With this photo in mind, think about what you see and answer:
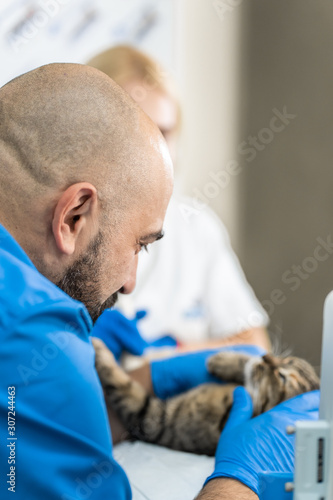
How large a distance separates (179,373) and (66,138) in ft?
2.26

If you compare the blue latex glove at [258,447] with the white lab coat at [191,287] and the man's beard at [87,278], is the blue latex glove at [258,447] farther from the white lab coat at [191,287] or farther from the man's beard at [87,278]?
the white lab coat at [191,287]

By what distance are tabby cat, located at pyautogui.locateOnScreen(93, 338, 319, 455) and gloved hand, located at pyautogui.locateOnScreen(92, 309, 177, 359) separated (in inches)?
2.2

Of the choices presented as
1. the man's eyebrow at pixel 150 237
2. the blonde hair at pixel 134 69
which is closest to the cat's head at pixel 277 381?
the man's eyebrow at pixel 150 237

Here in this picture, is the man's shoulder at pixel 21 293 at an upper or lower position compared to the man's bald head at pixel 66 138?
lower

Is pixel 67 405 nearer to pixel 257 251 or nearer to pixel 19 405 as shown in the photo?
pixel 19 405

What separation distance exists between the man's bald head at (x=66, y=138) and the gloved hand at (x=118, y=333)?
1.94 ft

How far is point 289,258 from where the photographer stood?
2.41 meters

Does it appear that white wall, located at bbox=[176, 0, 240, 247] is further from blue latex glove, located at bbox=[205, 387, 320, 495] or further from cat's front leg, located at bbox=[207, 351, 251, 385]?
blue latex glove, located at bbox=[205, 387, 320, 495]

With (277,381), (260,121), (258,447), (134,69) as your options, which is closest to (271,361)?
(277,381)

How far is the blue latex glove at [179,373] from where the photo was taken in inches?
50.2

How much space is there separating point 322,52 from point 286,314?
108 cm

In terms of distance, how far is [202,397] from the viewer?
123cm

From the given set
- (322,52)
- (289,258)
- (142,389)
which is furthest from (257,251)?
(142,389)

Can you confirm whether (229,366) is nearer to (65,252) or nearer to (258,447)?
(258,447)
